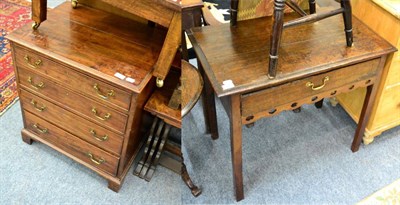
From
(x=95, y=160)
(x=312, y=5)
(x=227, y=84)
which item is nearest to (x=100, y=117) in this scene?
(x=95, y=160)

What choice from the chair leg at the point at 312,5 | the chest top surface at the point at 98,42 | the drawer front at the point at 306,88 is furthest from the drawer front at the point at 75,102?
the chair leg at the point at 312,5

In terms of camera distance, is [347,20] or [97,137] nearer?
[347,20]

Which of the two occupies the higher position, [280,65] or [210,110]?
Result: [280,65]

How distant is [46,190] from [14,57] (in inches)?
22.2

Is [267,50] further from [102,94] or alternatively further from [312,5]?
[102,94]

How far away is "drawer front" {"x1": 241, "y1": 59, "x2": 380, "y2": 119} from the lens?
3.90ft

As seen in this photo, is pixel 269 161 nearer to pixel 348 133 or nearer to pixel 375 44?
pixel 348 133

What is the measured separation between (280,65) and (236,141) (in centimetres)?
30

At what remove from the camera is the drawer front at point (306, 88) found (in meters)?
1.19

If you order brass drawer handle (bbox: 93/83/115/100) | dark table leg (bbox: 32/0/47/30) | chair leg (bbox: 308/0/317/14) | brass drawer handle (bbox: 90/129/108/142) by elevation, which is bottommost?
brass drawer handle (bbox: 90/129/108/142)

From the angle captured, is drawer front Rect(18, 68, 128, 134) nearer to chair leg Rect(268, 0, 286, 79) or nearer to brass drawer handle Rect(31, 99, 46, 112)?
brass drawer handle Rect(31, 99, 46, 112)

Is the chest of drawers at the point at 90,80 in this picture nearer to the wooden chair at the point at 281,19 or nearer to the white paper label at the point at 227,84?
the white paper label at the point at 227,84

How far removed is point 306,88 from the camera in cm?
125

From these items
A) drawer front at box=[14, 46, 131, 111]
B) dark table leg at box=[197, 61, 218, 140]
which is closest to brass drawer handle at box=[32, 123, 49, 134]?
drawer front at box=[14, 46, 131, 111]
